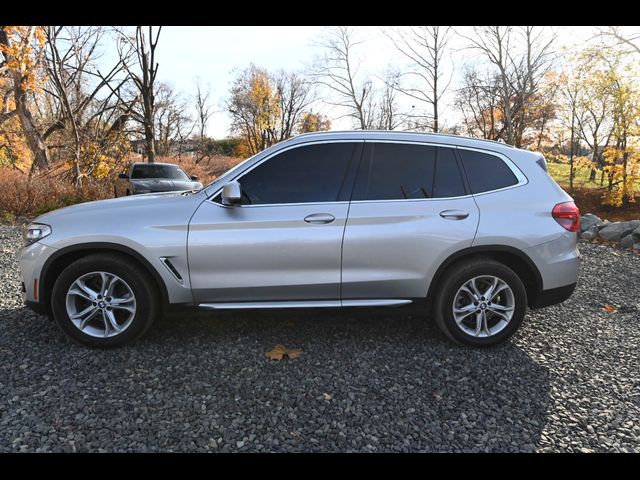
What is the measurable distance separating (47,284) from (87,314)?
396 mm

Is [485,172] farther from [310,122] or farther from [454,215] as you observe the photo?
[310,122]

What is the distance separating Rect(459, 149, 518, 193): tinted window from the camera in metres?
3.18

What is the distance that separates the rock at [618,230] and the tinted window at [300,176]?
758 centimetres

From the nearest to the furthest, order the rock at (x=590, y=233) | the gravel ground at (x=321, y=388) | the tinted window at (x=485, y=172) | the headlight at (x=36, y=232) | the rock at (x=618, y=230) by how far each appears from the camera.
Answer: the gravel ground at (x=321, y=388), the headlight at (x=36, y=232), the tinted window at (x=485, y=172), the rock at (x=618, y=230), the rock at (x=590, y=233)

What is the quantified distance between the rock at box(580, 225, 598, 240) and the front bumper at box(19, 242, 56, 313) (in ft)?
31.2

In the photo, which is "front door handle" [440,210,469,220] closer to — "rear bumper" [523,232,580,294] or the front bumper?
"rear bumper" [523,232,580,294]

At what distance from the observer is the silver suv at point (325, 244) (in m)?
3.02

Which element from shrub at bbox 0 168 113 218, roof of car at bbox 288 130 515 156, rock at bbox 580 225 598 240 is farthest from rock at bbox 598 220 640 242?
shrub at bbox 0 168 113 218

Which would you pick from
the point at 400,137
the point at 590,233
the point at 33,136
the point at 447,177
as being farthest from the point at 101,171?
the point at 590,233

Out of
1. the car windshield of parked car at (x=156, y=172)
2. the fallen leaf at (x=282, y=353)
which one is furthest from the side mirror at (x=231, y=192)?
the car windshield of parked car at (x=156, y=172)

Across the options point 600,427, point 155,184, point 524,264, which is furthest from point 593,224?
point 155,184

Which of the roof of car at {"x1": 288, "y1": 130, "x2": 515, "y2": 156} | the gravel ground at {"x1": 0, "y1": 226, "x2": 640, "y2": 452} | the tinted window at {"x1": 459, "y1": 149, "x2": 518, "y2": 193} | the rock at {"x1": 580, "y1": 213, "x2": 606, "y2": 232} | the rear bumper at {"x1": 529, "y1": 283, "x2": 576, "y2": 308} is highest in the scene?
the roof of car at {"x1": 288, "y1": 130, "x2": 515, "y2": 156}

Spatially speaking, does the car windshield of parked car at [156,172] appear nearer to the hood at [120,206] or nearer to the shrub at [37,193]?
the shrub at [37,193]

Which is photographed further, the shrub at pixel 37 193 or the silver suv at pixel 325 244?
the shrub at pixel 37 193
